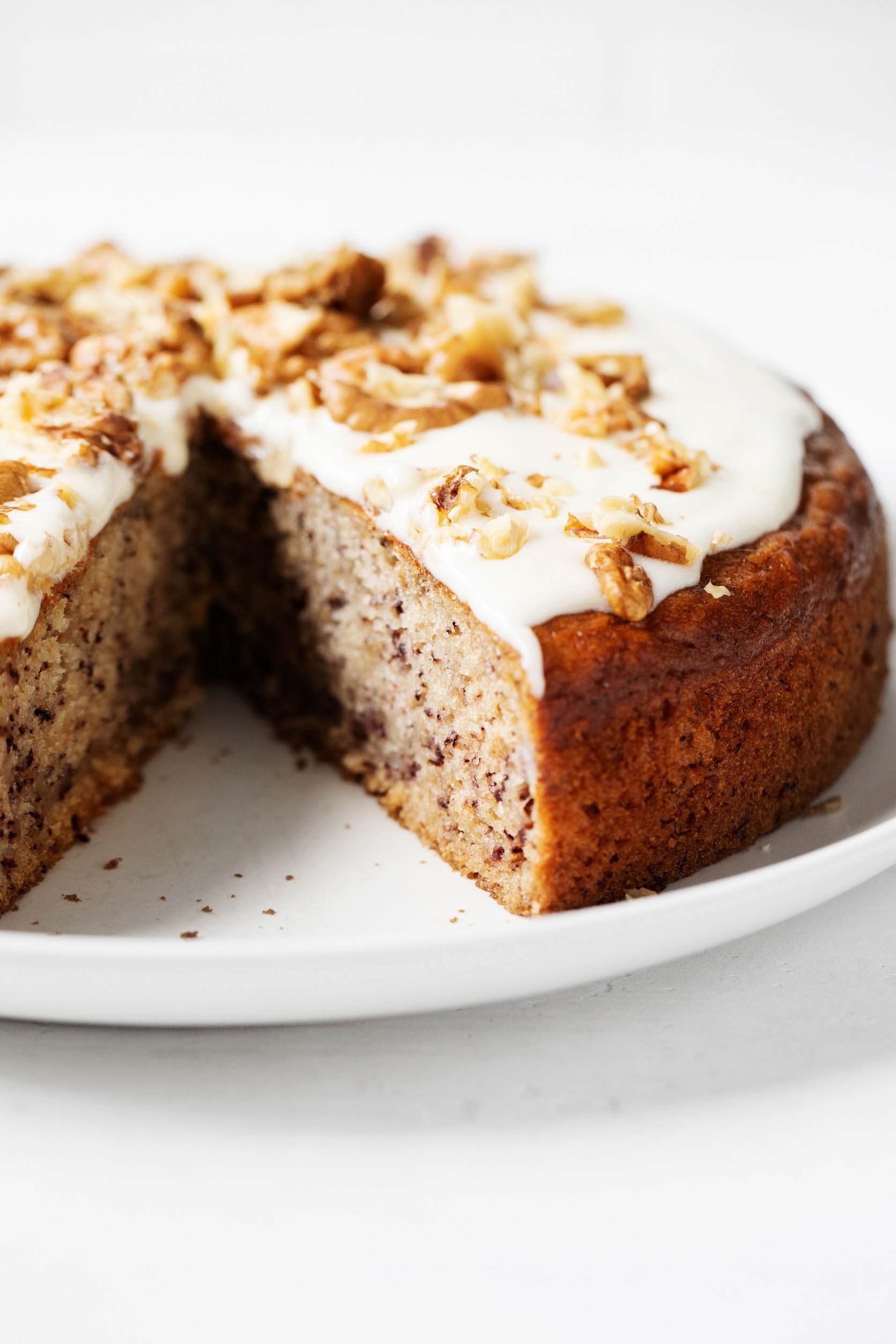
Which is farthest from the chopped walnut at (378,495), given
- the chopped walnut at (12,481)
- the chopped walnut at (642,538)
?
the chopped walnut at (12,481)

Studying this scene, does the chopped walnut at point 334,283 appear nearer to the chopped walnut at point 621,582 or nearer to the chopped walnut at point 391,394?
the chopped walnut at point 391,394

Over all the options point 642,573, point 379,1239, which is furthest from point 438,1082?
point 642,573

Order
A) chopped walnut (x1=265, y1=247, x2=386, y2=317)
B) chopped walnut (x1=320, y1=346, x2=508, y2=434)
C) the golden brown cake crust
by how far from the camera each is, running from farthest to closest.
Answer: chopped walnut (x1=265, y1=247, x2=386, y2=317)
chopped walnut (x1=320, y1=346, x2=508, y2=434)
the golden brown cake crust

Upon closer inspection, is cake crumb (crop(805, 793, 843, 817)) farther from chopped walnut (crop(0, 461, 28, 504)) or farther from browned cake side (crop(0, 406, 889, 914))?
chopped walnut (crop(0, 461, 28, 504))

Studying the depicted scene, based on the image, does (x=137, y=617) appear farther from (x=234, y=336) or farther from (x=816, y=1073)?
(x=816, y=1073)

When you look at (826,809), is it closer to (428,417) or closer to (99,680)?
(428,417)

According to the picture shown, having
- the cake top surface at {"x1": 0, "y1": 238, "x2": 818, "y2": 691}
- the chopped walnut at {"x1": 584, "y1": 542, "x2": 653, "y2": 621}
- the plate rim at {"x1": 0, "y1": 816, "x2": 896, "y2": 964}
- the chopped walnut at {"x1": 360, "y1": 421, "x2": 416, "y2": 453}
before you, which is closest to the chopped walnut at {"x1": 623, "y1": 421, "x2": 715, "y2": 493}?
the cake top surface at {"x1": 0, "y1": 238, "x2": 818, "y2": 691}
